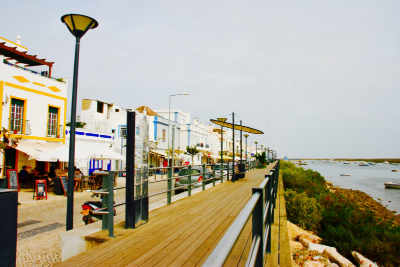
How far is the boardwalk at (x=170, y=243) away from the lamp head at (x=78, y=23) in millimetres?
4240

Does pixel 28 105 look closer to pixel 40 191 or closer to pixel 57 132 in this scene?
pixel 57 132

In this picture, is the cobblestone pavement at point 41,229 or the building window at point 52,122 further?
the building window at point 52,122

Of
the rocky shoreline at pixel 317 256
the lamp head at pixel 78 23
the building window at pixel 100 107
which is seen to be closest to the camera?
the lamp head at pixel 78 23

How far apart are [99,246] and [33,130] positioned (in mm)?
17660

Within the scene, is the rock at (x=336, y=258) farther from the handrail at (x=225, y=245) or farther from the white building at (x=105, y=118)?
the white building at (x=105, y=118)

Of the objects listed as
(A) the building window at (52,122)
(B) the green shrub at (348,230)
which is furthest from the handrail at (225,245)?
(A) the building window at (52,122)

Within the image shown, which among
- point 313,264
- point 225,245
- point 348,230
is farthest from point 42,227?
point 348,230

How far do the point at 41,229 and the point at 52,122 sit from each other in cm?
1429

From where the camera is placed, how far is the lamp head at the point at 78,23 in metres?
6.28

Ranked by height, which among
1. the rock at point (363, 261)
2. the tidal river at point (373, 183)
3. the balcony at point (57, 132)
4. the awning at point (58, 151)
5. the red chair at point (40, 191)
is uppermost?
the balcony at point (57, 132)

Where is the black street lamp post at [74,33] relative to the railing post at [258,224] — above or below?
above

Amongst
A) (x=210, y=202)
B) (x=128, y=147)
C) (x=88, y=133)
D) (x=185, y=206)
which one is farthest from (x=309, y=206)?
(x=88, y=133)

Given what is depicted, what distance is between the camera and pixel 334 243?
895 centimetres

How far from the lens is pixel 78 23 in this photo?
6.39 metres
